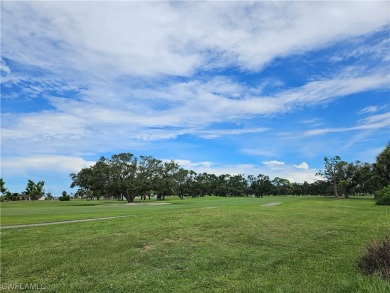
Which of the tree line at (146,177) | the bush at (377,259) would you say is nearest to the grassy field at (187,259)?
the bush at (377,259)

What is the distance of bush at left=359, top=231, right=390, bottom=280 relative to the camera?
792 centimetres

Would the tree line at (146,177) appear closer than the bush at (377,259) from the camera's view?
No

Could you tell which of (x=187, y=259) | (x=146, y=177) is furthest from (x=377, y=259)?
(x=146, y=177)

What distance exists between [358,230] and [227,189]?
432 ft

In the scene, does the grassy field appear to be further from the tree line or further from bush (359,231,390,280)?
the tree line

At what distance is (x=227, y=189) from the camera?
147375mm

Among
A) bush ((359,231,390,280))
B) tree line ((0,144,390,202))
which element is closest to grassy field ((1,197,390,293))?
bush ((359,231,390,280))

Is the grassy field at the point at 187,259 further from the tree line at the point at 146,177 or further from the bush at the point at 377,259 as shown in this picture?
the tree line at the point at 146,177

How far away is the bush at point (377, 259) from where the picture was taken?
26.0 feet

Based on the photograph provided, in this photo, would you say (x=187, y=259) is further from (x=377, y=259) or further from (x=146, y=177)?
(x=146, y=177)

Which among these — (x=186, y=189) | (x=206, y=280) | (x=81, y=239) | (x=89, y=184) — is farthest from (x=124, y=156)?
(x=206, y=280)

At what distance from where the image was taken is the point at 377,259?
8414 millimetres

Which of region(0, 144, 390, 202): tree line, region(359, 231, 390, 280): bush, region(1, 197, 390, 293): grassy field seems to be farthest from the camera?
region(0, 144, 390, 202): tree line

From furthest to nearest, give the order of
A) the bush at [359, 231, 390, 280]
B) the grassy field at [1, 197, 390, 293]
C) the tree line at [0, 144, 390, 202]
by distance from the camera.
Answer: the tree line at [0, 144, 390, 202]
the grassy field at [1, 197, 390, 293]
the bush at [359, 231, 390, 280]
